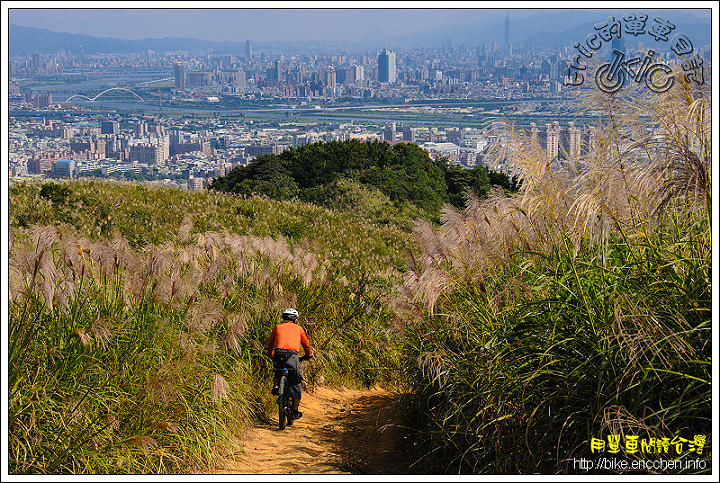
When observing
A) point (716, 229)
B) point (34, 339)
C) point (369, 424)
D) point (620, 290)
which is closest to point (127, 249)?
point (34, 339)

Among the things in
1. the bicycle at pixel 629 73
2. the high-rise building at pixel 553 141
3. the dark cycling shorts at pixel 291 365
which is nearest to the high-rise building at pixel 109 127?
the dark cycling shorts at pixel 291 365

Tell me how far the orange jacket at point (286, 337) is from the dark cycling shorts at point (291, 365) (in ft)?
0.21

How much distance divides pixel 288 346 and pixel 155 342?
5.67 ft

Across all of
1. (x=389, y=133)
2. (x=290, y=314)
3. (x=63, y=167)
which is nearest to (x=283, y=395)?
(x=290, y=314)

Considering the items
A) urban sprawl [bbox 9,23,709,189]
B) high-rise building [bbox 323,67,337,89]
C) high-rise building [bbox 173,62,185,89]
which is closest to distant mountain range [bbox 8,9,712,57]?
urban sprawl [bbox 9,23,709,189]

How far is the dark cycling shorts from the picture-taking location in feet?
21.5

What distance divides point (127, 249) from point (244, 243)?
1923 millimetres

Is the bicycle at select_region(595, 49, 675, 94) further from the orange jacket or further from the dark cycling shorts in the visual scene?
the dark cycling shorts

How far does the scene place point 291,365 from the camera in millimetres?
6637

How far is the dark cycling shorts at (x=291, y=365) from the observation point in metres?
6.56

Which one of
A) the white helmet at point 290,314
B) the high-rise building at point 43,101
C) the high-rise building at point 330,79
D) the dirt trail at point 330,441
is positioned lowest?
the dirt trail at point 330,441

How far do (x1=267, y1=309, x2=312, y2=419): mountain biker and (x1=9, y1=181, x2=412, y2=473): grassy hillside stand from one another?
35 centimetres

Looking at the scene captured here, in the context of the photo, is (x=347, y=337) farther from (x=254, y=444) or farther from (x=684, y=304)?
(x=684, y=304)

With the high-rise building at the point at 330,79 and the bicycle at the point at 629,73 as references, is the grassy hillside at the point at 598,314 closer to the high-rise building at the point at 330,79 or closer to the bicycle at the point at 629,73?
the bicycle at the point at 629,73
